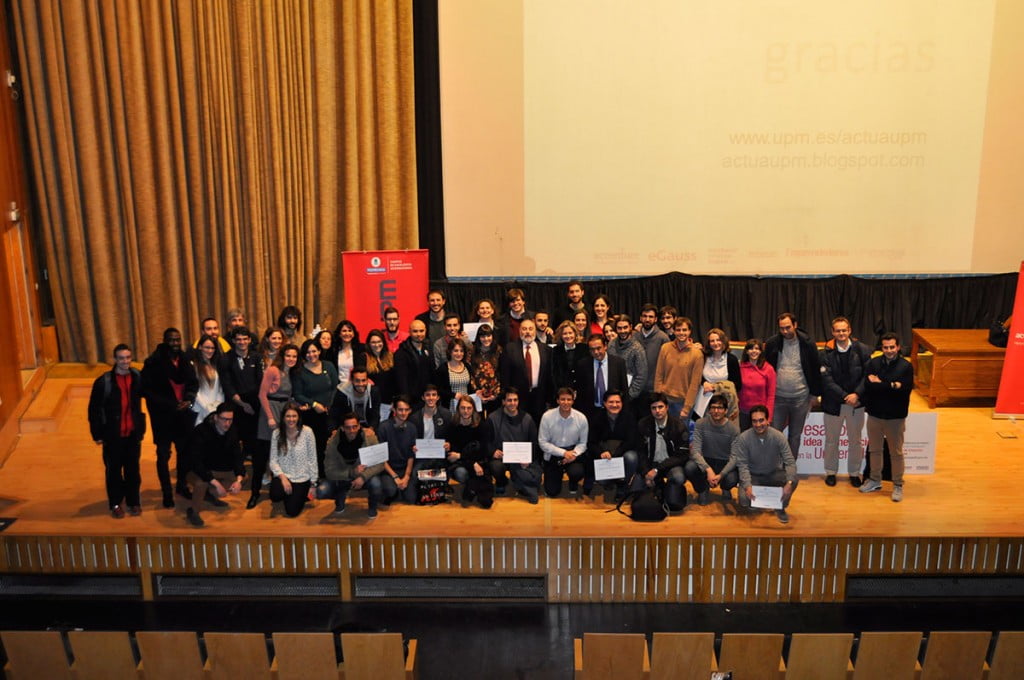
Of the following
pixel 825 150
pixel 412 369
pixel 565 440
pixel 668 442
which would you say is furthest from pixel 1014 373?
pixel 412 369

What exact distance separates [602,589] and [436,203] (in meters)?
5.21

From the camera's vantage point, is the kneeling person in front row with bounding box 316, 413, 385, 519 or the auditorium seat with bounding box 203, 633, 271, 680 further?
the kneeling person in front row with bounding box 316, 413, 385, 519

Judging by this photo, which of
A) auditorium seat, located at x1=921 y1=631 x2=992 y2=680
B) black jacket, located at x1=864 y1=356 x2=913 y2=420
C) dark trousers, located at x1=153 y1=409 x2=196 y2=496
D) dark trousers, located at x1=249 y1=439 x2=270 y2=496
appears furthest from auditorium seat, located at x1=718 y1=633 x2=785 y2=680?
dark trousers, located at x1=153 y1=409 x2=196 y2=496

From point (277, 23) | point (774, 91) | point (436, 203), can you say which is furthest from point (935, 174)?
point (277, 23)

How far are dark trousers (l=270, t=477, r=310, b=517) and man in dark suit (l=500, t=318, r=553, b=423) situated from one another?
1.71 metres

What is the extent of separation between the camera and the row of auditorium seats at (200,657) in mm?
5738

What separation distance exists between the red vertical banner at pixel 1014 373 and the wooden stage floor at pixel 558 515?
863 mm

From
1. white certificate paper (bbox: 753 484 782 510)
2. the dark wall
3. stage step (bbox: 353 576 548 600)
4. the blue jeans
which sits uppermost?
the dark wall

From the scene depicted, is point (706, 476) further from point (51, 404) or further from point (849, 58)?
point (51, 404)

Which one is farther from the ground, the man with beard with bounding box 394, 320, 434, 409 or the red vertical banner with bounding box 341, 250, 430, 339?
the red vertical banner with bounding box 341, 250, 430, 339

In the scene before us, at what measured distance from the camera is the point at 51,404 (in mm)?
9977

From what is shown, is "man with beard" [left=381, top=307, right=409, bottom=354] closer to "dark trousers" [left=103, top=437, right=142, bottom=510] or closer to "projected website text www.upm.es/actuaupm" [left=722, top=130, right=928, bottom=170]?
"dark trousers" [left=103, top=437, right=142, bottom=510]

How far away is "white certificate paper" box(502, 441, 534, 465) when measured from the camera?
7738 millimetres

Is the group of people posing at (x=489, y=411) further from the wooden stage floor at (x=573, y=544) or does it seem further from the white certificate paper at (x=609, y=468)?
the wooden stage floor at (x=573, y=544)
